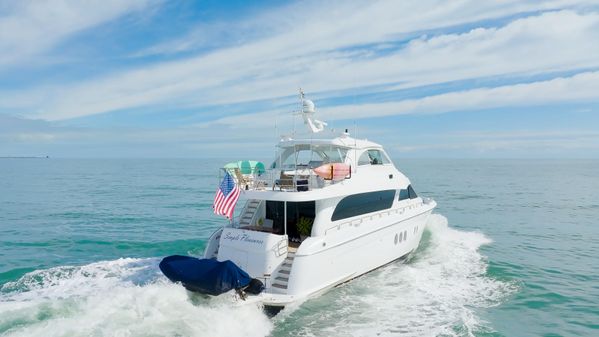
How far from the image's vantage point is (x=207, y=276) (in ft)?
29.2

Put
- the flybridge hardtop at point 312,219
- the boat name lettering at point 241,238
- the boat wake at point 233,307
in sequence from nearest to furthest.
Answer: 1. the boat wake at point 233,307
2. the flybridge hardtop at point 312,219
3. the boat name lettering at point 241,238

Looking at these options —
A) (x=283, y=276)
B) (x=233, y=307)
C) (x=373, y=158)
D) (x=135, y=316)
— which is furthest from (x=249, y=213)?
(x=135, y=316)

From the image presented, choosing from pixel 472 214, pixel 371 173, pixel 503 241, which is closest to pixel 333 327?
pixel 371 173

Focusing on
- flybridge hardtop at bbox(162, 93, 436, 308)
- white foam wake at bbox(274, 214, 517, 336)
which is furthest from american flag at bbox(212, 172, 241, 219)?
white foam wake at bbox(274, 214, 517, 336)

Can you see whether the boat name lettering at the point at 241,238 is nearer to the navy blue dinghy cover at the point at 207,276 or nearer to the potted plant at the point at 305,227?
the navy blue dinghy cover at the point at 207,276

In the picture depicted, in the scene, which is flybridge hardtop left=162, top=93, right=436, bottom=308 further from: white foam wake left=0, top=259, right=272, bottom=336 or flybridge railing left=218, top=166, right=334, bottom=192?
white foam wake left=0, top=259, right=272, bottom=336

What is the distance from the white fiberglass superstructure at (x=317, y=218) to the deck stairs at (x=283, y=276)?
25 mm

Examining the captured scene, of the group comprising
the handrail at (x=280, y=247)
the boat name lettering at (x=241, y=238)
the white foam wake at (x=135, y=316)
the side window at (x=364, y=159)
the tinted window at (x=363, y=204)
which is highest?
the side window at (x=364, y=159)

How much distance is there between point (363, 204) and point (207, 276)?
5.37 m

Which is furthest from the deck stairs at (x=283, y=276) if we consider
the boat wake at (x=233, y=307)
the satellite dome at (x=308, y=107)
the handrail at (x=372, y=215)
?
the satellite dome at (x=308, y=107)

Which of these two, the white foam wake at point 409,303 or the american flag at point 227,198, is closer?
the white foam wake at point 409,303

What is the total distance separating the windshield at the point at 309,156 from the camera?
1311cm

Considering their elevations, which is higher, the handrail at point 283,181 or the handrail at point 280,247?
the handrail at point 283,181

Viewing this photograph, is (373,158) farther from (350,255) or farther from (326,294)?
(326,294)
